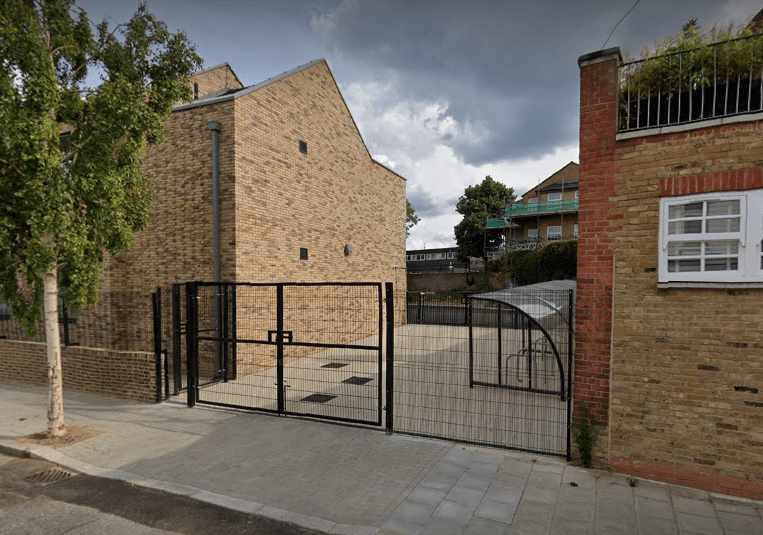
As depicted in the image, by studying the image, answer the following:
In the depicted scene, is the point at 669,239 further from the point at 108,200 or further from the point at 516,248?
the point at 516,248

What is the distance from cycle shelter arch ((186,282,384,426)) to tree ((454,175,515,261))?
31.4 metres

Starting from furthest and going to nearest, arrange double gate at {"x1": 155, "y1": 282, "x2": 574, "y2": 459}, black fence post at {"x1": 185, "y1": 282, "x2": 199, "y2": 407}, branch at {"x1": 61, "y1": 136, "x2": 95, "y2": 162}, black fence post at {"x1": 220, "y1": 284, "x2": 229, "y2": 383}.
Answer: black fence post at {"x1": 220, "y1": 284, "x2": 229, "y2": 383}, black fence post at {"x1": 185, "y1": 282, "x2": 199, "y2": 407}, double gate at {"x1": 155, "y1": 282, "x2": 574, "y2": 459}, branch at {"x1": 61, "y1": 136, "x2": 95, "y2": 162}

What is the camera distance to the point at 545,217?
132 ft

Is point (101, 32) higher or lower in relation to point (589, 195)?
higher

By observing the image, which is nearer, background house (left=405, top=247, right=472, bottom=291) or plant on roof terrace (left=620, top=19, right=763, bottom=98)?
plant on roof terrace (left=620, top=19, right=763, bottom=98)

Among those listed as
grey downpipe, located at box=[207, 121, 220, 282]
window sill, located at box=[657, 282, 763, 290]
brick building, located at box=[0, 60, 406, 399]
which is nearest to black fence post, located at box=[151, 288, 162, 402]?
brick building, located at box=[0, 60, 406, 399]

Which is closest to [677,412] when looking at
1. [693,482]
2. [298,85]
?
[693,482]

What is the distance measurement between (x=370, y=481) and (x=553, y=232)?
39.1 meters

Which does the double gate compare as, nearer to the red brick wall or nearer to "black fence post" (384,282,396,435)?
"black fence post" (384,282,396,435)

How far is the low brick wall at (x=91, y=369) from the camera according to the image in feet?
26.8

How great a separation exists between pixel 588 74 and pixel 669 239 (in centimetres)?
227

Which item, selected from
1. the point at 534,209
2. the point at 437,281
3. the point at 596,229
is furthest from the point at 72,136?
the point at 534,209

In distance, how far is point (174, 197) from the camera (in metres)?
10.8

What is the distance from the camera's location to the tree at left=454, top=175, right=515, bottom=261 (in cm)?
4359
